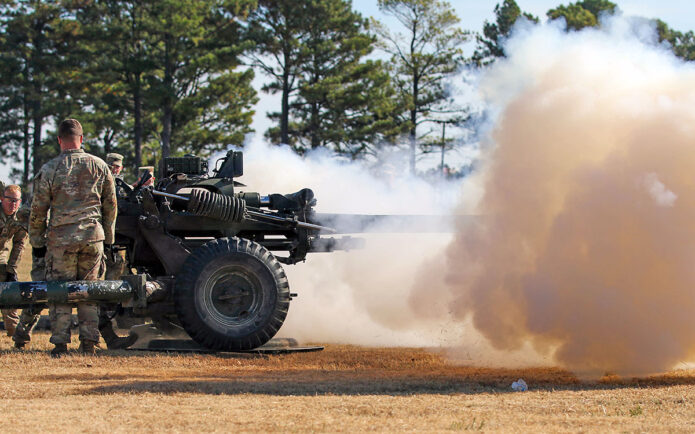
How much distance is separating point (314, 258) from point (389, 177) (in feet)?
8.27

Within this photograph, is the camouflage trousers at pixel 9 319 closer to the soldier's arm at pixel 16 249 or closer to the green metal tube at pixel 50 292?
the soldier's arm at pixel 16 249

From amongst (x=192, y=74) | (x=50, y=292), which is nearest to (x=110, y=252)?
(x=50, y=292)

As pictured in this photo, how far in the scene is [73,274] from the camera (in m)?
9.65

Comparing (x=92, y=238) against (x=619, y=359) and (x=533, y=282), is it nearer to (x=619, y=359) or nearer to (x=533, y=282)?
(x=533, y=282)

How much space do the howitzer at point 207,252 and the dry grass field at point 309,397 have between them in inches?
22.7

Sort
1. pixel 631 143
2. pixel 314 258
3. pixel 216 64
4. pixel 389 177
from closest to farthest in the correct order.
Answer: pixel 631 143 < pixel 314 258 < pixel 389 177 < pixel 216 64

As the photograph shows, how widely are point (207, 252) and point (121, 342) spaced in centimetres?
160

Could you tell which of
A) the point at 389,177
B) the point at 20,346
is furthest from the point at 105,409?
the point at 389,177

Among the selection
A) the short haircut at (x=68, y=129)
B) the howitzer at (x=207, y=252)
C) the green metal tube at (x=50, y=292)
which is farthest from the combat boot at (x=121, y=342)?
the short haircut at (x=68, y=129)

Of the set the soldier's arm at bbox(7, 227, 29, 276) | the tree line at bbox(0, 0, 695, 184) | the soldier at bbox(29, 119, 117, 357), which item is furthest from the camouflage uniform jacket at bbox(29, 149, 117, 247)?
the tree line at bbox(0, 0, 695, 184)

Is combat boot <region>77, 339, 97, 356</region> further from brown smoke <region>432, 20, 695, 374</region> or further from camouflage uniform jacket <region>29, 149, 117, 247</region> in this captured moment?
brown smoke <region>432, 20, 695, 374</region>

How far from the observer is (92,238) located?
9.62 metres

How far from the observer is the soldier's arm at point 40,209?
377 inches

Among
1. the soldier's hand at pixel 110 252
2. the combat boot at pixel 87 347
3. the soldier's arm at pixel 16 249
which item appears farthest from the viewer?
the soldier's arm at pixel 16 249
